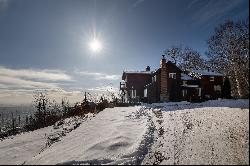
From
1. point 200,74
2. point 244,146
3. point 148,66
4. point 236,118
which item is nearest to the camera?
point 244,146

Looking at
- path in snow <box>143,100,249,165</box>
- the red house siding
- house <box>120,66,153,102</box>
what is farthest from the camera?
house <box>120,66,153,102</box>

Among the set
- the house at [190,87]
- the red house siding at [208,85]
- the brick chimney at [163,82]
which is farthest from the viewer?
the house at [190,87]

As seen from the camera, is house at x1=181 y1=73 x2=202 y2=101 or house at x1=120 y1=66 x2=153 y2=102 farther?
house at x1=120 y1=66 x2=153 y2=102

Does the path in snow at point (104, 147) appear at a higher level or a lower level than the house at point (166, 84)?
lower

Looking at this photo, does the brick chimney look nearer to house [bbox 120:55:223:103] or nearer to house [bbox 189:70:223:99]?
house [bbox 120:55:223:103]

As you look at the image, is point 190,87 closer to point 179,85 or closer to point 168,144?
point 179,85

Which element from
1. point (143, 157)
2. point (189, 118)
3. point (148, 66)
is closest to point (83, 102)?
point (189, 118)

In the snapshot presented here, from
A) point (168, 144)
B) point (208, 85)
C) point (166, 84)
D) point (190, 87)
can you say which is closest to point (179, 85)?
point (166, 84)

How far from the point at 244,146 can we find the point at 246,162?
759 millimetres

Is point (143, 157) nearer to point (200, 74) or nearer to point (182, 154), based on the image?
point (182, 154)

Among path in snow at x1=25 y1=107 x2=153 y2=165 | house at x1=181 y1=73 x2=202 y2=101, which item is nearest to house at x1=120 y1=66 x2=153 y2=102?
house at x1=181 y1=73 x2=202 y2=101

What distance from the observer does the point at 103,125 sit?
15633mm

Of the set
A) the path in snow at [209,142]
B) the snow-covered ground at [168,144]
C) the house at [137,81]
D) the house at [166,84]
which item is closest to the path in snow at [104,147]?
the snow-covered ground at [168,144]

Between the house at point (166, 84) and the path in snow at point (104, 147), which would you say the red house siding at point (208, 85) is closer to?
the house at point (166, 84)
